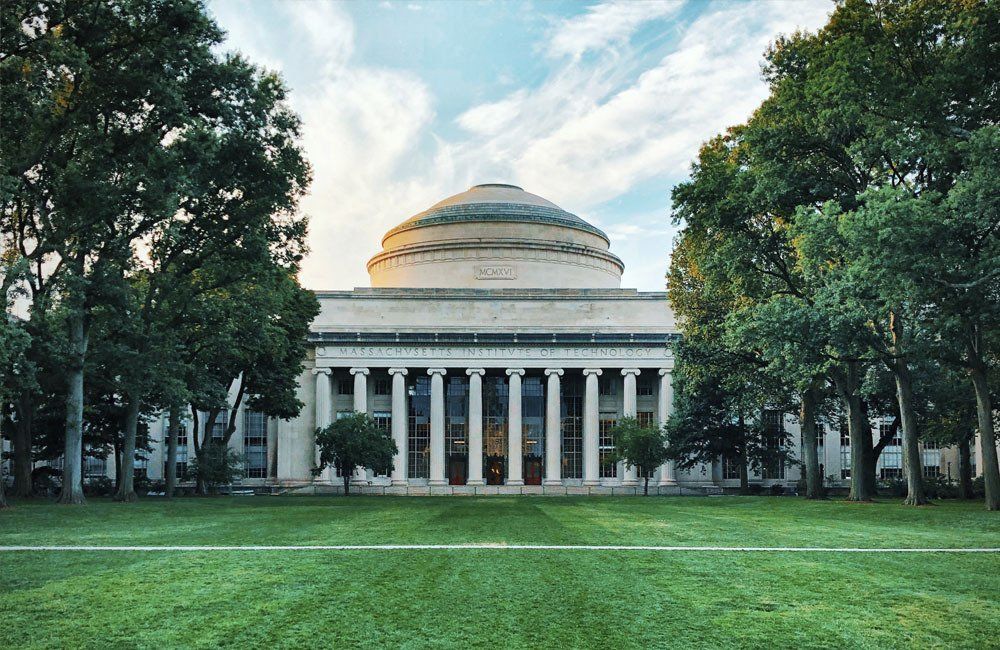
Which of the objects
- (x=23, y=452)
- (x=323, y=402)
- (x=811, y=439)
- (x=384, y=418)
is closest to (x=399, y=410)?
(x=384, y=418)

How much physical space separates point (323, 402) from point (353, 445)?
1714 centimetres

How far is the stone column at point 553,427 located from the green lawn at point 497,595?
5494 centimetres

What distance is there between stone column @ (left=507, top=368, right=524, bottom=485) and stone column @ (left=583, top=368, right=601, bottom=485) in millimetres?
5221

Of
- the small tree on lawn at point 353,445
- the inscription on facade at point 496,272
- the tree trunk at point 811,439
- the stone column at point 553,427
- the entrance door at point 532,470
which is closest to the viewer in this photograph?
the tree trunk at point 811,439

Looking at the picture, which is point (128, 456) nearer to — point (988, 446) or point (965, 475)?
point (988, 446)

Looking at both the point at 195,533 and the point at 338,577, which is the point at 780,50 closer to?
the point at 195,533

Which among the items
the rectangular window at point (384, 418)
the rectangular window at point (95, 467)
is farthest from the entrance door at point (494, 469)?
the rectangular window at point (95, 467)

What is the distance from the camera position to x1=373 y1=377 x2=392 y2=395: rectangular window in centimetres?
7894

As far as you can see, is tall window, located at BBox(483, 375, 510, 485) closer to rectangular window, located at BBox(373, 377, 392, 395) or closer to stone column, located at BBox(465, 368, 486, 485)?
stone column, located at BBox(465, 368, 486, 485)

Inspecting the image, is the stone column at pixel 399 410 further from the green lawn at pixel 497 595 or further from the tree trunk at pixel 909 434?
the green lawn at pixel 497 595

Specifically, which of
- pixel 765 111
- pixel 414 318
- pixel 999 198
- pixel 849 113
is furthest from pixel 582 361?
pixel 999 198

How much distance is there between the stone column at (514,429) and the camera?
75.6 meters

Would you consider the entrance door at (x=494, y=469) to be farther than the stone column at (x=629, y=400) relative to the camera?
Yes

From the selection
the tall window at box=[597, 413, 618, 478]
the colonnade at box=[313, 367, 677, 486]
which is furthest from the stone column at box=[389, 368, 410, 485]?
the tall window at box=[597, 413, 618, 478]
